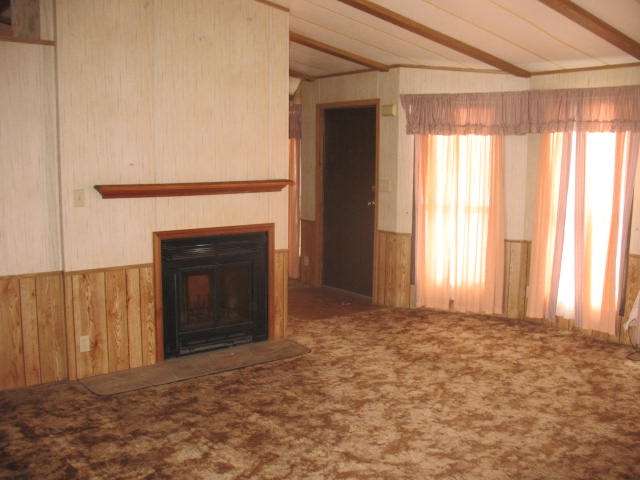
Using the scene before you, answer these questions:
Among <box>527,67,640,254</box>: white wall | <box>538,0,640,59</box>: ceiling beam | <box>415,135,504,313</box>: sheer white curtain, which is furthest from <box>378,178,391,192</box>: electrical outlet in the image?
<box>538,0,640,59</box>: ceiling beam

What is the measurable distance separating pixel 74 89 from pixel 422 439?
2.84 meters

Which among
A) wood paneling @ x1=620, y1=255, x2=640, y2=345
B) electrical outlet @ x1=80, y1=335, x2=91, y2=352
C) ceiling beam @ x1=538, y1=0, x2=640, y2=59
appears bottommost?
electrical outlet @ x1=80, y1=335, x2=91, y2=352

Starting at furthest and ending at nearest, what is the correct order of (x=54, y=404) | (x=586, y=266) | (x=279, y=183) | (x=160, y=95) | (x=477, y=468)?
(x=586, y=266) → (x=279, y=183) → (x=160, y=95) → (x=54, y=404) → (x=477, y=468)

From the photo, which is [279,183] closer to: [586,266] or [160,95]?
[160,95]

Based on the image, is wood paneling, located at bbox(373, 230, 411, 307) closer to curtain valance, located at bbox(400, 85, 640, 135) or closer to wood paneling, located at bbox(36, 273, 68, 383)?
curtain valance, located at bbox(400, 85, 640, 135)

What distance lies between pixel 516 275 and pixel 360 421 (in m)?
2.63

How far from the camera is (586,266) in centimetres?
493

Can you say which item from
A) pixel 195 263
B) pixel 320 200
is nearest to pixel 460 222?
pixel 320 200

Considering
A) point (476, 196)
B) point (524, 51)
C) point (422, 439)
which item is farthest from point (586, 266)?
point (422, 439)

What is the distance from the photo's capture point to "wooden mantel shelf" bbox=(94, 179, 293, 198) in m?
3.86

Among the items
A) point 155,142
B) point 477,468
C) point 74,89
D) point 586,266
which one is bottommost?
point 477,468

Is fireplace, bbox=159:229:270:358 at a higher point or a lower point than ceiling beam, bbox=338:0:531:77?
lower

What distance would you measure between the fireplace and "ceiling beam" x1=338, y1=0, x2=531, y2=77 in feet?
5.73

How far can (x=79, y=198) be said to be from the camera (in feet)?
12.6
